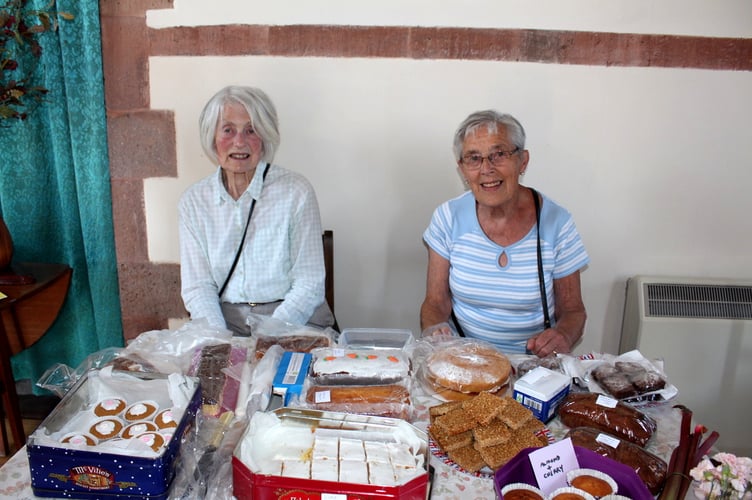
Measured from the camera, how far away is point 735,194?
2.51 metres

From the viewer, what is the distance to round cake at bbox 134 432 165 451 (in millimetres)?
1029

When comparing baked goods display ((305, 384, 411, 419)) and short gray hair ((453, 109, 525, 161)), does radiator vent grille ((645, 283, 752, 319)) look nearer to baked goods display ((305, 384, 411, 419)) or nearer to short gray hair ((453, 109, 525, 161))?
short gray hair ((453, 109, 525, 161))

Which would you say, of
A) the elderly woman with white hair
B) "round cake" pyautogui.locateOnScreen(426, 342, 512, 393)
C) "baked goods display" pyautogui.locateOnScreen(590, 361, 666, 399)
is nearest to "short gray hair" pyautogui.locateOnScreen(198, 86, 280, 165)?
the elderly woman with white hair

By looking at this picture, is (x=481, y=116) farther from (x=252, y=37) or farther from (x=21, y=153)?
(x=21, y=153)

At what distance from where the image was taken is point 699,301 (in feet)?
8.00

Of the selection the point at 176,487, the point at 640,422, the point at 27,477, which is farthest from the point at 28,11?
Answer: the point at 640,422

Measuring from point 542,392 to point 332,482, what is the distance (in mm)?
575

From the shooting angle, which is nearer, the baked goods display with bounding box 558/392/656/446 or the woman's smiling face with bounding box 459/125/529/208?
the baked goods display with bounding box 558/392/656/446

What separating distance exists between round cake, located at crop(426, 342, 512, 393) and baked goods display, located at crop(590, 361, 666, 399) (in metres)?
0.24

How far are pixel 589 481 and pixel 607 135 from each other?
187 cm

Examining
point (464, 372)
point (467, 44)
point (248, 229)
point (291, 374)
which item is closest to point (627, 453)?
point (464, 372)

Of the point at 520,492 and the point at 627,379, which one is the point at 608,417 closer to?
the point at 627,379

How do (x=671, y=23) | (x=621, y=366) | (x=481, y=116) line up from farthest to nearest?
(x=671, y=23) < (x=481, y=116) < (x=621, y=366)

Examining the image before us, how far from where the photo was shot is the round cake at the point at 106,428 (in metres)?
1.07
